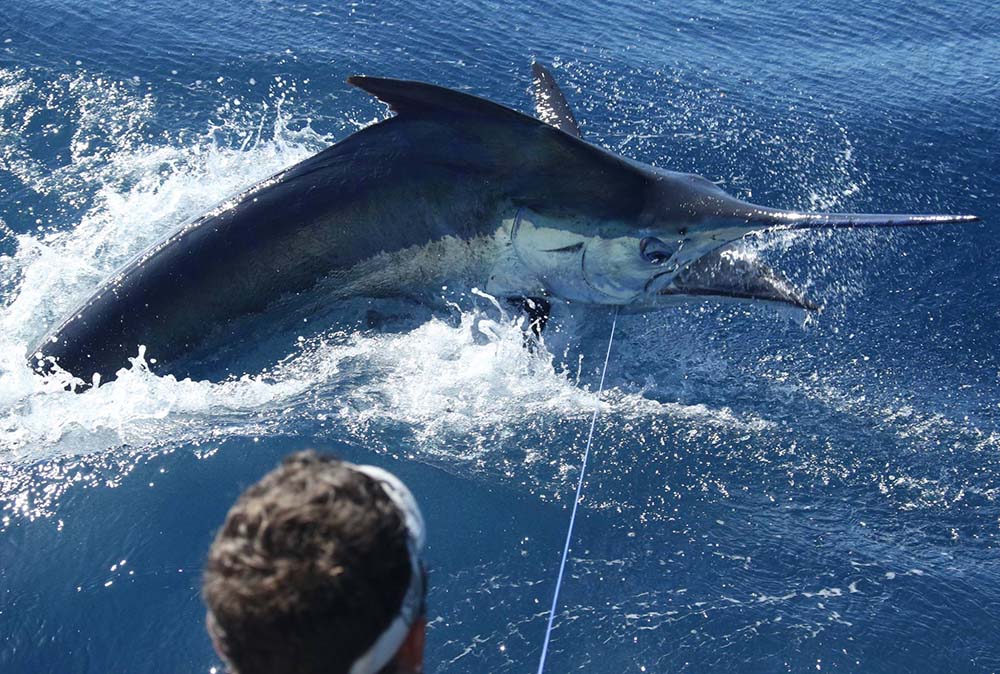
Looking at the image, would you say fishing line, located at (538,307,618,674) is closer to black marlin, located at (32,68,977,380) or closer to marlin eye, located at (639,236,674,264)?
marlin eye, located at (639,236,674,264)

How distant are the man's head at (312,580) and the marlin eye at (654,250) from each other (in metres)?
3.96

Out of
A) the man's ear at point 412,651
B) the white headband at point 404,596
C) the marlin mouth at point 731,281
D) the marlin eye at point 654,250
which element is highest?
the white headband at point 404,596

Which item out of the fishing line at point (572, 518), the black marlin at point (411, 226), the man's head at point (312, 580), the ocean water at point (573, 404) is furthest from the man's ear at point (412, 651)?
the black marlin at point (411, 226)

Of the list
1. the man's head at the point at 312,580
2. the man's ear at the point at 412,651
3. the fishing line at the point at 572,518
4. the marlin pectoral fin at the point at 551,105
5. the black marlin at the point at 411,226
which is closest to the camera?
the man's head at the point at 312,580

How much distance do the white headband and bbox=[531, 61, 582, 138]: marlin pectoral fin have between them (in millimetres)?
4976

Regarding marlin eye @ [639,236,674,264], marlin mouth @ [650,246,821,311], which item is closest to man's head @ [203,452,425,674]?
marlin eye @ [639,236,674,264]

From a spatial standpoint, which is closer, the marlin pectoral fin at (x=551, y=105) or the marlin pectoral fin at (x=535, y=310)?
the marlin pectoral fin at (x=535, y=310)

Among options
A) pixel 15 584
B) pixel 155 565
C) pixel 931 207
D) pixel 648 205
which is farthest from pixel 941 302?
pixel 15 584

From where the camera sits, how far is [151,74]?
875 centimetres

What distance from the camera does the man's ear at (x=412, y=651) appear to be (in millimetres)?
1378

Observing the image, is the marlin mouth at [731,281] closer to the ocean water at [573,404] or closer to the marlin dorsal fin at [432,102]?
the ocean water at [573,404]

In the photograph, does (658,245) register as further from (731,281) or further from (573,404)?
(573,404)

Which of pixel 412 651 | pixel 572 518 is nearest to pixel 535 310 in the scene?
pixel 572 518

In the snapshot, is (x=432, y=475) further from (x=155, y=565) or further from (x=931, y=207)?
(x=931, y=207)
